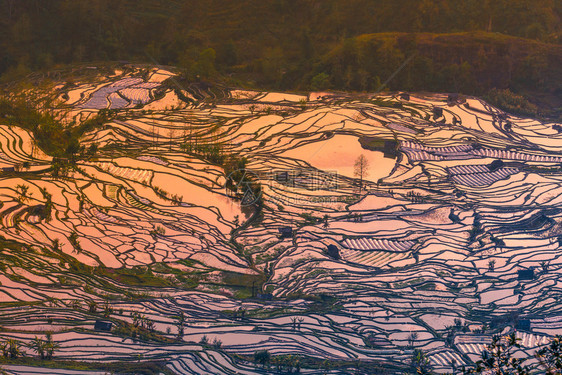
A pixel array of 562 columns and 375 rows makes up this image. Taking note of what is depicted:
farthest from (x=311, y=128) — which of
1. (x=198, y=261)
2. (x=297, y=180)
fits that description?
(x=198, y=261)

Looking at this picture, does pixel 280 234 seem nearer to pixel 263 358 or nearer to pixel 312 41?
pixel 263 358

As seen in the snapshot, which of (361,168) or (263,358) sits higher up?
(361,168)

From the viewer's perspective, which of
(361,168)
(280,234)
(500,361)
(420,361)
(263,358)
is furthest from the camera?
(361,168)

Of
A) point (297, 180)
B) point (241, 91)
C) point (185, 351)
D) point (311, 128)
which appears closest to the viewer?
point (185, 351)

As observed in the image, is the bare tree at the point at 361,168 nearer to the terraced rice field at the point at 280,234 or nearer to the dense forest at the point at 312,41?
the terraced rice field at the point at 280,234

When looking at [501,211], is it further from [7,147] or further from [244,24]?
[244,24]

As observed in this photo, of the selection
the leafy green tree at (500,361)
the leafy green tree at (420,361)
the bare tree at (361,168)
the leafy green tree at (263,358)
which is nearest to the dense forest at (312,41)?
the bare tree at (361,168)

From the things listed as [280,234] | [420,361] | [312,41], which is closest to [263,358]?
[420,361]
